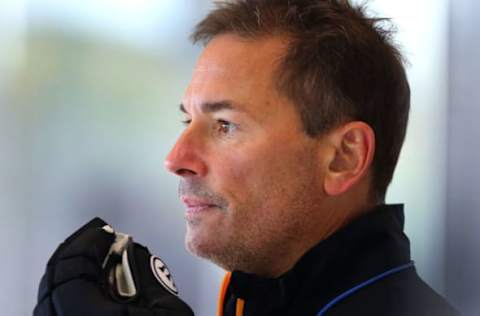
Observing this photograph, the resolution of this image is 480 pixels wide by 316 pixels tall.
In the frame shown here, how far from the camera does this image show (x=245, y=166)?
864 millimetres

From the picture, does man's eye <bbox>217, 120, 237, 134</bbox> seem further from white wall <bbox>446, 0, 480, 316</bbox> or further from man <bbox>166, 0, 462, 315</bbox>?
white wall <bbox>446, 0, 480, 316</bbox>

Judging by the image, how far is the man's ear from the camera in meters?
0.88

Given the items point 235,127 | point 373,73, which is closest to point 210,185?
point 235,127

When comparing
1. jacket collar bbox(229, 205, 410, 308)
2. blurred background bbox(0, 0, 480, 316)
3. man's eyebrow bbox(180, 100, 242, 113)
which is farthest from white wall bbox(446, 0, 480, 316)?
man's eyebrow bbox(180, 100, 242, 113)

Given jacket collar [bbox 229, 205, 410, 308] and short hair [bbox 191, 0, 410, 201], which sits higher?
short hair [bbox 191, 0, 410, 201]

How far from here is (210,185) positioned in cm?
87

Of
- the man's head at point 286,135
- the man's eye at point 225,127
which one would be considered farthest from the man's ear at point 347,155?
the man's eye at point 225,127

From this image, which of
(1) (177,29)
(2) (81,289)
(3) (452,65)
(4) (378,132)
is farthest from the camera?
(1) (177,29)

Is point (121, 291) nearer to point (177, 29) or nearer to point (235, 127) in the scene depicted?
point (235, 127)

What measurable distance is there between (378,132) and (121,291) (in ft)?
1.52

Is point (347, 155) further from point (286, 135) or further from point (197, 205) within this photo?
point (197, 205)

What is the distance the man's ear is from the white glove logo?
28 cm

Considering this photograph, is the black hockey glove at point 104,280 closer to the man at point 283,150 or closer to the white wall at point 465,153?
the man at point 283,150

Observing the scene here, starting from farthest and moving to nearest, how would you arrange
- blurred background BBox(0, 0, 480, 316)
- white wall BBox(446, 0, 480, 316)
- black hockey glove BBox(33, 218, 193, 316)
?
blurred background BBox(0, 0, 480, 316) → black hockey glove BBox(33, 218, 193, 316) → white wall BBox(446, 0, 480, 316)
